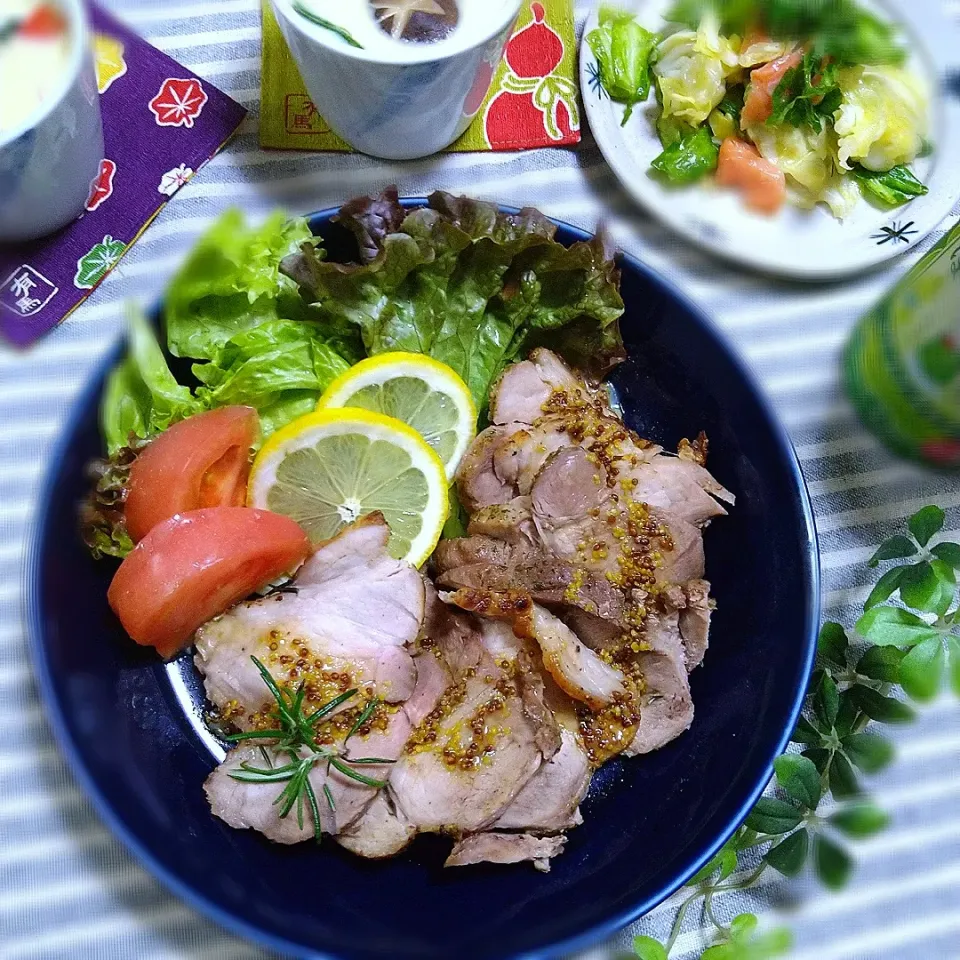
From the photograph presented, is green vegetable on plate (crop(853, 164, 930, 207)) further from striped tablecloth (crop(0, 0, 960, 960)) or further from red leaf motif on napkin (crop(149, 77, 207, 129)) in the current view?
red leaf motif on napkin (crop(149, 77, 207, 129))

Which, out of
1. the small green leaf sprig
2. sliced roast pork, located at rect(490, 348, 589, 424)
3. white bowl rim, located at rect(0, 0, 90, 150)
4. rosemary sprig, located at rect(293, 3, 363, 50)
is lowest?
the small green leaf sprig

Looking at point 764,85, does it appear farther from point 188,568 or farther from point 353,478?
point 188,568

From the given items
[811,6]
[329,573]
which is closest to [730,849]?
[329,573]

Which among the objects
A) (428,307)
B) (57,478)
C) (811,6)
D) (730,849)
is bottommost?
(730,849)

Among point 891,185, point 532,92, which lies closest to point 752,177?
point 891,185

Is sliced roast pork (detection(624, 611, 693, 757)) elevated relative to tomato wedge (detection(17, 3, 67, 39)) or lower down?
lower down

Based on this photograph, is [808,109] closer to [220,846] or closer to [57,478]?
[57,478]

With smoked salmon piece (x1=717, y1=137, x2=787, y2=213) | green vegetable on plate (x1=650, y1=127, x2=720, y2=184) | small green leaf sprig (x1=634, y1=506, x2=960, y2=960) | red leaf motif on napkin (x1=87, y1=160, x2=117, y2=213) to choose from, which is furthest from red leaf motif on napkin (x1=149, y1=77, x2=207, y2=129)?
small green leaf sprig (x1=634, y1=506, x2=960, y2=960)

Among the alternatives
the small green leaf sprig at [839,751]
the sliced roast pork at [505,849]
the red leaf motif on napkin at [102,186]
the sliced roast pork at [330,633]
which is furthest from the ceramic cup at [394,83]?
the sliced roast pork at [505,849]
